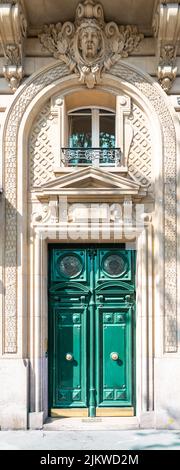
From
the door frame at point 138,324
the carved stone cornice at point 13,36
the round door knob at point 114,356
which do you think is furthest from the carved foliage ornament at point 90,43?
the round door knob at point 114,356

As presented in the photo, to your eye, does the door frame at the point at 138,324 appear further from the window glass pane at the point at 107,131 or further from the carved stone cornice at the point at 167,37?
the carved stone cornice at the point at 167,37

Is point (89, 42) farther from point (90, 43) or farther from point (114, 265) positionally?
point (114, 265)

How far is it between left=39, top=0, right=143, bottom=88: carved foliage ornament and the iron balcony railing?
108 cm

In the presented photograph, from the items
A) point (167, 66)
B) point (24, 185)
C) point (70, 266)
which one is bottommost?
point (70, 266)

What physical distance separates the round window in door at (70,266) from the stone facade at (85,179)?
1.04ft

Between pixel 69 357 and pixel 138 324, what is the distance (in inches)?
49.9

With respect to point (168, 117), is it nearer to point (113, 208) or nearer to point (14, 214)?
point (113, 208)

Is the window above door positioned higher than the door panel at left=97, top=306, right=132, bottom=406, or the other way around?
the window above door

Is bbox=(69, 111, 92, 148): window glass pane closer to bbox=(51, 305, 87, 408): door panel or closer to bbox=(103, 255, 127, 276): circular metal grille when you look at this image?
bbox=(103, 255, 127, 276): circular metal grille

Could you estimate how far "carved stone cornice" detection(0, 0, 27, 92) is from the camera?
372 inches

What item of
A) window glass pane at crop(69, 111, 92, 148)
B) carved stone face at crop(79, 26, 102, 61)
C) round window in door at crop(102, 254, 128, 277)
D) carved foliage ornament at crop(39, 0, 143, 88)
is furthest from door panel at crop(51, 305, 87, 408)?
carved stone face at crop(79, 26, 102, 61)

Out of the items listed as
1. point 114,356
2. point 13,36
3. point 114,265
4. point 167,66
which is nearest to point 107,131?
point 167,66

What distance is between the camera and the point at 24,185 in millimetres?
9914

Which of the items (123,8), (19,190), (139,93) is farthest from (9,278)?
(123,8)
